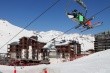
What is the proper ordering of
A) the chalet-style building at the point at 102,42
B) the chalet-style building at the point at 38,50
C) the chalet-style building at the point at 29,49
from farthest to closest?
1. the chalet-style building at the point at 102,42
2. the chalet-style building at the point at 29,49
3. the chalet-style building at the point at 38,50

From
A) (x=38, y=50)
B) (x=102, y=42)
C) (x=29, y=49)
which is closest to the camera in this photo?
(x=38, y=50)

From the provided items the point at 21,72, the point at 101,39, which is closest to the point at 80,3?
the point at 21,72

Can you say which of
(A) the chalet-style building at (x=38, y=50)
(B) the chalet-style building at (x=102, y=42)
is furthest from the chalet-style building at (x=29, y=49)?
(B) the chalet-style building at (x=102, y=42)

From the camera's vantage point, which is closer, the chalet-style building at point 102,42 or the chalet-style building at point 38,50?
the chalet-style building at point 38,50

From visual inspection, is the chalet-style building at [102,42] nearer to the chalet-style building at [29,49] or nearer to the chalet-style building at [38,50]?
the chalet-style building at [38,50]

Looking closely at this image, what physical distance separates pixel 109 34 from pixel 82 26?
98.1m

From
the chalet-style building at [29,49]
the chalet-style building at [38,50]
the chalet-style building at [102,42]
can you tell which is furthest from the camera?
the chalet-style building at [102,42]

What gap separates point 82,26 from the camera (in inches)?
895

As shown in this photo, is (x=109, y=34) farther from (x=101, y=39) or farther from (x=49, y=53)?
(x=49, y=53)

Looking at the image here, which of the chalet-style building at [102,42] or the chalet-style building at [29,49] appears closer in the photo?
the chalet-style building at [29,49]

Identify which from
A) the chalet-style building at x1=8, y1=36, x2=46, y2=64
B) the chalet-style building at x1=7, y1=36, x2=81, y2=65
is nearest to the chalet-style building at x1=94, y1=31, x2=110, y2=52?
the chalet-style building at x1=7, y1=36, x2=81, y2=65

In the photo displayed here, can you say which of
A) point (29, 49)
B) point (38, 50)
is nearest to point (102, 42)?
point (38, 50)

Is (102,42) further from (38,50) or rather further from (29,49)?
(29,49)

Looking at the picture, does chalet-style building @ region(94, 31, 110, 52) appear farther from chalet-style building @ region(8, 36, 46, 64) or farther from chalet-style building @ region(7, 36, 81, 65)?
chalet-style building @ region(8, 36, 46, 64)
